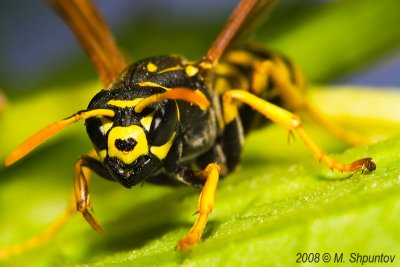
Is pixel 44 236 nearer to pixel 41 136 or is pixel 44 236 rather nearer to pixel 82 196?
pixel 82 196

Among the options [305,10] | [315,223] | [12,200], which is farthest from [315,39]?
[315,223]

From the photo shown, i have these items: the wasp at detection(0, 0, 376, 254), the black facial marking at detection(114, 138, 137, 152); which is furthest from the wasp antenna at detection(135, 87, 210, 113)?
the black facial marking at detection(114, 138, 137, 152)

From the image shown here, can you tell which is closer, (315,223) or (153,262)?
(315,223)

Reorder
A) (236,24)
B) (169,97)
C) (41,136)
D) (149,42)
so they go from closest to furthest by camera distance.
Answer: (41,136) < (169,97) < (236,24) < (149,42)

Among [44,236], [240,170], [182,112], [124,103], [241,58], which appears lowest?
[240,170]

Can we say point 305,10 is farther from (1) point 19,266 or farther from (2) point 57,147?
(1) point 19,266

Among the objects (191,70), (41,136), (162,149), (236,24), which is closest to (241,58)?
(236,24)

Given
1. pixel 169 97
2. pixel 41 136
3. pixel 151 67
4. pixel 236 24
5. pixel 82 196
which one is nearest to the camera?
pixel 41 136

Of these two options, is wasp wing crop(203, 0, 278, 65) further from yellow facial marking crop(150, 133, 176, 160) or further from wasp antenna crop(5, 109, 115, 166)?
wasp antenna crop(5, 109, 115, 166)
